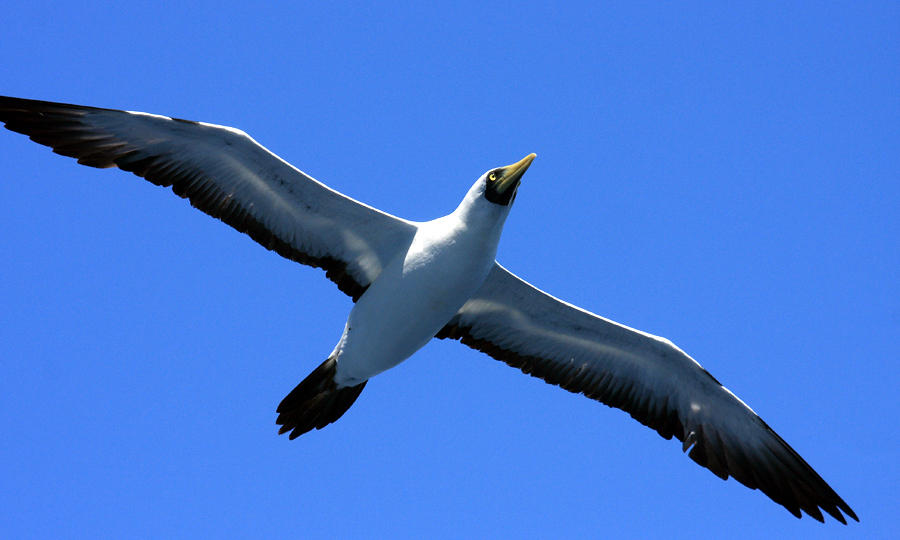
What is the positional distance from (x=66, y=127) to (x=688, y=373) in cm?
873

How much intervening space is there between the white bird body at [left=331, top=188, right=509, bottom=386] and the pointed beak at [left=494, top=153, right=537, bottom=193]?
257 mm

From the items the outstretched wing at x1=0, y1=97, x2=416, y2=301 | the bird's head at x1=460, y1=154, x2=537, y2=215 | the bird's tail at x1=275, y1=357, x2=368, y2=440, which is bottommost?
the bird's tail at x1=275, y1=357, x2=368, y2=440

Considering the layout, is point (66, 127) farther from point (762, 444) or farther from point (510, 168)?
point (762, 444)

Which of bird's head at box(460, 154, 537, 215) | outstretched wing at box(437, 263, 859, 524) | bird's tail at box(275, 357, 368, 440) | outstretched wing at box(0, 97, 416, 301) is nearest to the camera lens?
outstretched wing at box(0, 97, 416, 301)

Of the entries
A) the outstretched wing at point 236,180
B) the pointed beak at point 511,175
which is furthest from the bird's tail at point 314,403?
the pointed beak at point 511,175

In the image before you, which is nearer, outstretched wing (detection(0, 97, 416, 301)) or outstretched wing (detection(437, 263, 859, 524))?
outstretched wing (detection(0, 97, 416, 301))

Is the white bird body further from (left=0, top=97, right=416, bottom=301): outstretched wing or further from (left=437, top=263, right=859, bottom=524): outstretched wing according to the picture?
(left=437, top=263, right=859, bottom=524): outstretched wing

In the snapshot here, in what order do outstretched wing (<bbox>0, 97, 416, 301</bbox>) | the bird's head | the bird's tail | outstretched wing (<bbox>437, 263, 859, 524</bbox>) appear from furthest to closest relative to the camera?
1. outstretched wing (<bbox>437, 263, 859, 524</bbox>)
2. the bird's tail
3. the bird's head
4. outstretched wing (<bbox>0, 97, 416, 301</bbox>)

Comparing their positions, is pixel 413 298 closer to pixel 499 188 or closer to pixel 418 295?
pixel 418 295

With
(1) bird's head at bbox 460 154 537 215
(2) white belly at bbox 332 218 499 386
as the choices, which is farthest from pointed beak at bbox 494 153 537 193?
(2) white belly at bbox 332 218 499 386

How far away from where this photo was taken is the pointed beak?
12.3 meters

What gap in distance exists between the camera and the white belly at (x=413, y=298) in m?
12.5

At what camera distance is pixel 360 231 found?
13227 millimetres

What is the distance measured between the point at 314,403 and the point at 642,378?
4.67 meters
